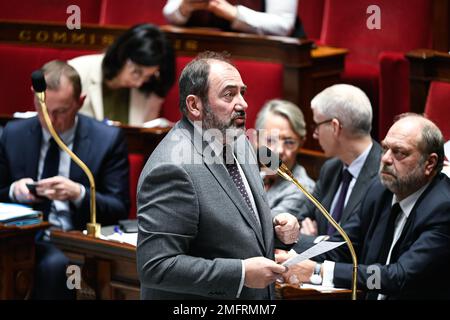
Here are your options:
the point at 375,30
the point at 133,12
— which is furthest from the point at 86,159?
the point at 375,30

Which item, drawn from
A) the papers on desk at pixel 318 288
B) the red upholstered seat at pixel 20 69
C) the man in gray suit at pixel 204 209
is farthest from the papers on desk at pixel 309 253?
the red upholstered seat at pixel 20 69

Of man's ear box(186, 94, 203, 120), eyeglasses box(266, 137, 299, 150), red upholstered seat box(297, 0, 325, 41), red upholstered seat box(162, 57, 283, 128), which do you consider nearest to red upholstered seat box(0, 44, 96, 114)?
red upholstered seat box(162, 57, 283, 128)

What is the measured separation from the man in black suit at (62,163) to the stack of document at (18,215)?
0.39ft

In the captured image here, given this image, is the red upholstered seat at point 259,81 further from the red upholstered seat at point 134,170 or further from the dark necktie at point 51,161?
the dark necktie at point 51,161

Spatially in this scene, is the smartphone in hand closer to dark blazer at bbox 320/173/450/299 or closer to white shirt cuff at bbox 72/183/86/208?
white shirt cuff at bbox 72/183/86/208

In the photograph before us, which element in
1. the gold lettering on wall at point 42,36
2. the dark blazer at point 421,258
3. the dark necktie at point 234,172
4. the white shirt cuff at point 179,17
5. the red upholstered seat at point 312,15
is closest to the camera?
the dark necktie at point 234,172

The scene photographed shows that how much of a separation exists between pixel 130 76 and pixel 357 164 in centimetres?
105

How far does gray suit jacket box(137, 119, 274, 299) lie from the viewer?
152 centimetres

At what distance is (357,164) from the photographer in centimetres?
240

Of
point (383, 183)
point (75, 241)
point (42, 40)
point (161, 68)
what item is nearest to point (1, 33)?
point (42, 40)

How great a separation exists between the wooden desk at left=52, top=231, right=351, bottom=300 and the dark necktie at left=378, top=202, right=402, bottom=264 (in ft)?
1.96

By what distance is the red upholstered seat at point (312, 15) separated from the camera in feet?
12.0

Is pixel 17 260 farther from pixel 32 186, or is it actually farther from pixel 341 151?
pixel 341 151
